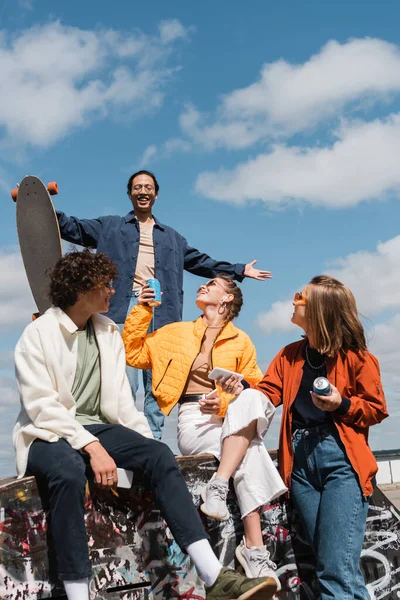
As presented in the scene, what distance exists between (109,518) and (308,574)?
4.21 ft

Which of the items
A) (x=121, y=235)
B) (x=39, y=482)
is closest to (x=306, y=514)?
(x=39, y=482)

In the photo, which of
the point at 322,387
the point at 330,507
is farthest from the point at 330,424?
the point at 330,507

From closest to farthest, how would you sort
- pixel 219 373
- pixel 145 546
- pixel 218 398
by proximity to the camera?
pixel 145 546
pixel 219 373
pixel 218 398

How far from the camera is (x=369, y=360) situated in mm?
3930

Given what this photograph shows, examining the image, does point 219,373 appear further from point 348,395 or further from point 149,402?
point 149,402

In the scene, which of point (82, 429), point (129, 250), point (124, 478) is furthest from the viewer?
point (129, 250)

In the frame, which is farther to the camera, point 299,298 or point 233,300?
point 233,300

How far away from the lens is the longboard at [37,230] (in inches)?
224

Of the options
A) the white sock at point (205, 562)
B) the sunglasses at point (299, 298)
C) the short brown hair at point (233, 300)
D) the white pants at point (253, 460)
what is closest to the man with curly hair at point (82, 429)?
the white sock at point (205, 562)

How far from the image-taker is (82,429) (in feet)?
11.5

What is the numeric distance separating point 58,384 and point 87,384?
0.84ft

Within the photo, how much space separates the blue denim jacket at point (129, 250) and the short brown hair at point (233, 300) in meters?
0.82

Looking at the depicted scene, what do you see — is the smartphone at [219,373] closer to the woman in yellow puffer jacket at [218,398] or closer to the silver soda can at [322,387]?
the woman in yellow puffer jacket at [218,398]

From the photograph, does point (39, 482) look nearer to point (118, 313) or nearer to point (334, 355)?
point (334, 355)
